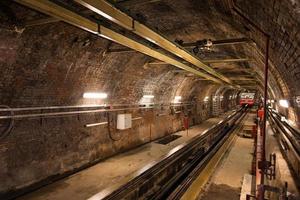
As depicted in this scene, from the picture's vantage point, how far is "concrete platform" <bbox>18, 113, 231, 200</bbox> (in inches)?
220

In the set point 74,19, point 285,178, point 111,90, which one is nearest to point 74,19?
point 74,19

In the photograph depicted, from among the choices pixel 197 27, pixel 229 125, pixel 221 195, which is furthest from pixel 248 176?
pixel 229 125

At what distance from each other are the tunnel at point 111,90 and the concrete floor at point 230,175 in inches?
1.4

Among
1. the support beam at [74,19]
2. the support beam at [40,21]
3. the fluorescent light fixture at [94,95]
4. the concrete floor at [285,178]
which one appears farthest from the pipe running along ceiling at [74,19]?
the concrete floor at [285,178]

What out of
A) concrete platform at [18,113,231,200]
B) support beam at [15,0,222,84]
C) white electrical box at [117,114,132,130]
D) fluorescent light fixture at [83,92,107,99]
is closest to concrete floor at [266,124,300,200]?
concrete platform at [18,113,231,200]

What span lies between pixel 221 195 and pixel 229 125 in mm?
14938

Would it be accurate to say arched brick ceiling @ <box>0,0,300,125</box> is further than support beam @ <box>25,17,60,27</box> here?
No

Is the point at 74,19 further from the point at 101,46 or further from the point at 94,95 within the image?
the point at 94,95

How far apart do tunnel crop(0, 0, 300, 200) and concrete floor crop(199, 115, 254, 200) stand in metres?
0.03

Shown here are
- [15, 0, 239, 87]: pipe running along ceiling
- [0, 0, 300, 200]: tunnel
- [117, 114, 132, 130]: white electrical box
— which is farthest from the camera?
[117, 114, 132, 130]: white electrical box

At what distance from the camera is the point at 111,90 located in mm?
8484

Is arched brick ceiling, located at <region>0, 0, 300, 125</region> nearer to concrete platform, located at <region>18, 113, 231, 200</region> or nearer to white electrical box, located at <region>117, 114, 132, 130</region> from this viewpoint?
white electrical box, located at <region>117, 114, 132, 130</region>

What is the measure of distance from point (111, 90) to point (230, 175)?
16.8ft

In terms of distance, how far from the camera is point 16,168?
537 centimetres
